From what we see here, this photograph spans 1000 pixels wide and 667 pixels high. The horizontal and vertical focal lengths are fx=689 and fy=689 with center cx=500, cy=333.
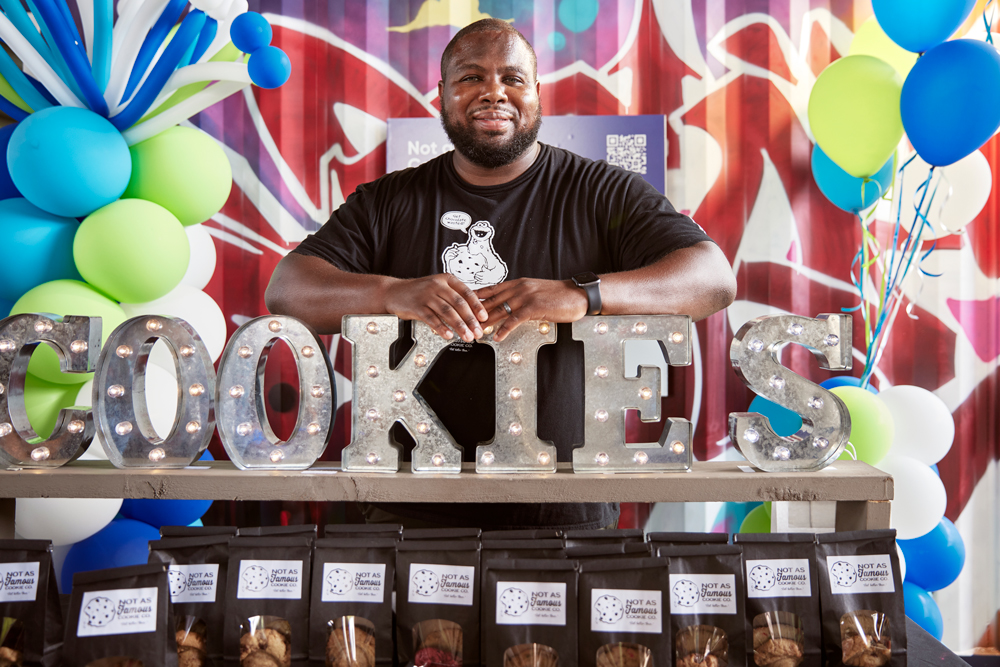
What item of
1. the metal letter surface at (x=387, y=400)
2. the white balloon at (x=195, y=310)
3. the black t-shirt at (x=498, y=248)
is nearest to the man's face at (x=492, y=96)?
the black t-shirt at (x=498, y=248)

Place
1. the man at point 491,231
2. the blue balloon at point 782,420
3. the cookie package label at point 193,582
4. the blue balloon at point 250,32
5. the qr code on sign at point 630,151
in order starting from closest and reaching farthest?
the cookie package label at point 193,582, the man at point 491,231, the blue balloon at point 250,32, the blue balloon at point 782,420, the qr code on sign at point 630,151

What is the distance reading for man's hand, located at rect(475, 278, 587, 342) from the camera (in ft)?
3.46

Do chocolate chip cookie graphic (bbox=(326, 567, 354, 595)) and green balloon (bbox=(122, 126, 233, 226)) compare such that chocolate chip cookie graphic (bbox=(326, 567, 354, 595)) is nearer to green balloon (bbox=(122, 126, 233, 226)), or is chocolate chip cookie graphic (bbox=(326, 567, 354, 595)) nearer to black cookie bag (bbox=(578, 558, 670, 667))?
black cookie bag (bbox=(578, 558, 670, 667))

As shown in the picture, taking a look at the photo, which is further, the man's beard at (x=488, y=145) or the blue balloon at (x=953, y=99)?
the blue balloon at (x=953, y=99)

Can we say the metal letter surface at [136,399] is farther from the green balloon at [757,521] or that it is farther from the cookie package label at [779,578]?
the green balloon at [757,521]

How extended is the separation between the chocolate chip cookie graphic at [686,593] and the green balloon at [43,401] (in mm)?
1675

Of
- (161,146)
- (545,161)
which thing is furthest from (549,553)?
(161,146)

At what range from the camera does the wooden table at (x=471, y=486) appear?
1.02 metres

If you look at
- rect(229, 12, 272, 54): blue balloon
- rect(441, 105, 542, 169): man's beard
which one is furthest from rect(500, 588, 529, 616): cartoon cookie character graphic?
rect(229, 12, 272, 54): blue balloon

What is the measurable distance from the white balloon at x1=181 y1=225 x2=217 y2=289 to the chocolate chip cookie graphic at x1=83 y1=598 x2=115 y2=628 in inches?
61.1

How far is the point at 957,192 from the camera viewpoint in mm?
2297

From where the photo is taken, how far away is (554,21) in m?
2.57

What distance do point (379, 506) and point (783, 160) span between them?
1.94 m

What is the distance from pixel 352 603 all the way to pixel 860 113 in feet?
6.78
